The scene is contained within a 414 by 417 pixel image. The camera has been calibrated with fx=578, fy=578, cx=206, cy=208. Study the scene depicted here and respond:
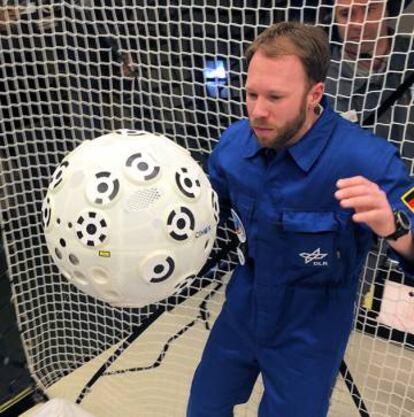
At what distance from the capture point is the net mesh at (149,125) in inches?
54.0

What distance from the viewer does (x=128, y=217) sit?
38.0 inches

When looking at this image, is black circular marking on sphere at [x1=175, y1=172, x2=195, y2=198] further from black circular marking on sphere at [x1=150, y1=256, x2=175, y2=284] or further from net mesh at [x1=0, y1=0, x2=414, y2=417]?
net mesh at [x1=0, y1=0, x2=414, y2=417]

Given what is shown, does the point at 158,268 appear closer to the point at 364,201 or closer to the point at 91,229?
the point at 91,229

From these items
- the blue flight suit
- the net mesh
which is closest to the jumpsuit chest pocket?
the blue flight suit

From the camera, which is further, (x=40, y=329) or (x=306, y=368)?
(x=40, y=329)

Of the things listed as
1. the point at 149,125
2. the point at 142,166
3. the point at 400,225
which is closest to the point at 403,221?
the point at 400,225

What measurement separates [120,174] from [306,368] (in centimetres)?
54

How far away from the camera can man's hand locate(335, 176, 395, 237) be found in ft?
2.75

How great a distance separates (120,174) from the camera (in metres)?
0.97

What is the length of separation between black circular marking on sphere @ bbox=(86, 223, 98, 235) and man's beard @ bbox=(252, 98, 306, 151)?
1.06 ft

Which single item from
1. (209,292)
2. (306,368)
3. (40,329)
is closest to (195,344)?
(209,292)

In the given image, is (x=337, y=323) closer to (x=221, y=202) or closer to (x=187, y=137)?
(x=221, y=202)

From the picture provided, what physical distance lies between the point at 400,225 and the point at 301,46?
0.33 meters

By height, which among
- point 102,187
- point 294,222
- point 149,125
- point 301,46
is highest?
point 301,46
